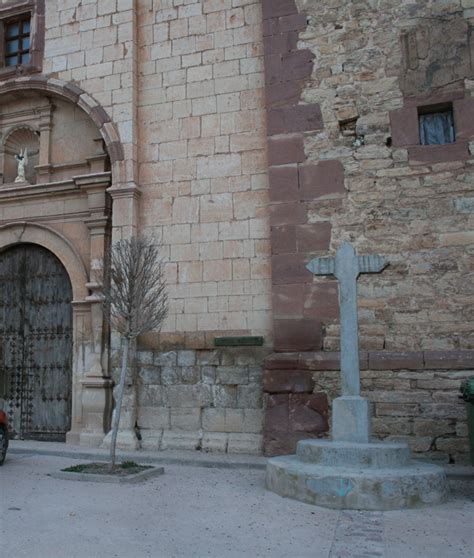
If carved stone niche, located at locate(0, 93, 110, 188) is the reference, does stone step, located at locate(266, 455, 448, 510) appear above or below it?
below

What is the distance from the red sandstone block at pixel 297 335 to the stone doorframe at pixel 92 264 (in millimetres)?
2822

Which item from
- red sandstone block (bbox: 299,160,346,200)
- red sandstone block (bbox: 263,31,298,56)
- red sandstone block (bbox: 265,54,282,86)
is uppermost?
red sandstone block (bbox: 263,31,298,56)

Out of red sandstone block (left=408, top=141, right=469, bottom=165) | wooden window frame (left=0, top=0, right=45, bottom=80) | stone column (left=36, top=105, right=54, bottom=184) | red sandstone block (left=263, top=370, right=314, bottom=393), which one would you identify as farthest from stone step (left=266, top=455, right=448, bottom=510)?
wooden window frame (left=0, top=0, right=45, bottom=80)

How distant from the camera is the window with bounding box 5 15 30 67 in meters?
11.0

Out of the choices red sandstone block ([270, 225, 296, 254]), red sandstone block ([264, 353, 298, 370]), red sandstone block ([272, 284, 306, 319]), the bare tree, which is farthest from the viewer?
red sandstone block ([270, 225, 296, 254])

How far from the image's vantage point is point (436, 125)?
322 inches

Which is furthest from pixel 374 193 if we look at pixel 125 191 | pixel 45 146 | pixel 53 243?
pixel 45 146

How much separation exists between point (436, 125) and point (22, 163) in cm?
711

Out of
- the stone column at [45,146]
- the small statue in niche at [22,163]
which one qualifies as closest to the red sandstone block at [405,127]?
the stone column at [45,146]

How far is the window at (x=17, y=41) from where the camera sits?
1105cm

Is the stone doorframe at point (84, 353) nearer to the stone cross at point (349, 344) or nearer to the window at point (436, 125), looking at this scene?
the stone cross at point (349, 344)

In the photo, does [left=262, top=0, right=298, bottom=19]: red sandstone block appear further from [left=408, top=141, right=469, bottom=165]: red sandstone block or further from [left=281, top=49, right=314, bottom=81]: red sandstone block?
[left=408, top=141, right=469, bottom=165]: red sandstone block

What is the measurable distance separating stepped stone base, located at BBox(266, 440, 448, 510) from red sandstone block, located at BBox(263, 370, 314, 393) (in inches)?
74.8

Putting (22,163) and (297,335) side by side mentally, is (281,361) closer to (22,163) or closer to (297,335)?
(297,335)
